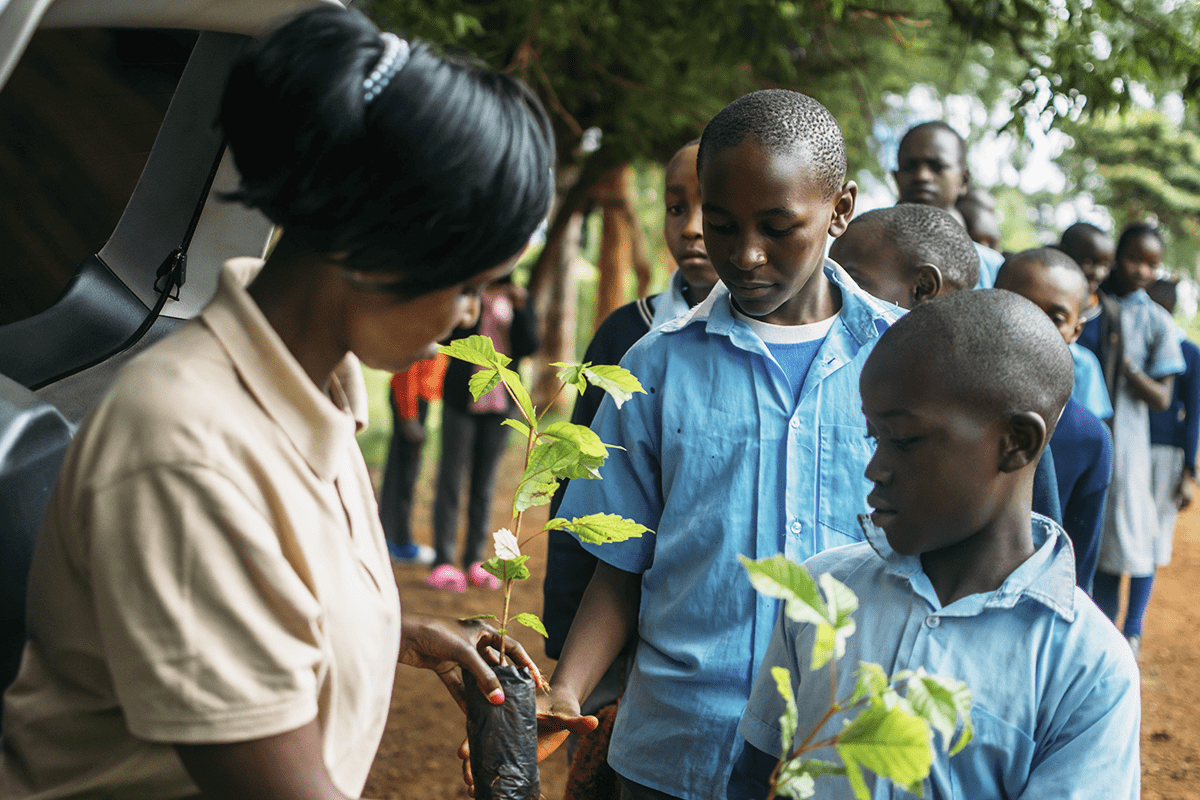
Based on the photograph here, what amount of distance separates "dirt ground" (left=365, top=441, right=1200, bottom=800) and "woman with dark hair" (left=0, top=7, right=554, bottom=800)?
230 cm

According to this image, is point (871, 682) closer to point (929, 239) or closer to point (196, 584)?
point (196, 584)

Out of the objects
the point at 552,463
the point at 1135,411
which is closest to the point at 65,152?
the point at 552,463

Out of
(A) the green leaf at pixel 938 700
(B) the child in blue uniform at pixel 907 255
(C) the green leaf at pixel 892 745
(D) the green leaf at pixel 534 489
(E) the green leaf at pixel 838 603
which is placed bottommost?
(D) the green leaf at pixel 534 489

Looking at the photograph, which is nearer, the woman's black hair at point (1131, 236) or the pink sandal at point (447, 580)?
the woman's black hair at point (1131, 236)

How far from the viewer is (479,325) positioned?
691cm

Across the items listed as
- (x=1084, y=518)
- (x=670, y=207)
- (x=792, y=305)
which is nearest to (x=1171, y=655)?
(x=1084, y=518)

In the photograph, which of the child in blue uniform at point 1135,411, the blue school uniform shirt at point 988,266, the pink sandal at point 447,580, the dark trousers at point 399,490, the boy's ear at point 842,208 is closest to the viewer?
the boy's ear at point 842,208

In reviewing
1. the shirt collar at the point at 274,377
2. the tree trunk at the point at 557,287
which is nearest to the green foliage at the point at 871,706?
the shirt collar at the point at 274,377

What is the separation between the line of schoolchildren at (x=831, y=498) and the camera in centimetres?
149

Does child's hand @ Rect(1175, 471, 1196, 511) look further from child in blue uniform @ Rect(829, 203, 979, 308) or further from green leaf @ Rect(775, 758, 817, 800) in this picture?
green leaf @ Rect(775, 758, 817, 800)

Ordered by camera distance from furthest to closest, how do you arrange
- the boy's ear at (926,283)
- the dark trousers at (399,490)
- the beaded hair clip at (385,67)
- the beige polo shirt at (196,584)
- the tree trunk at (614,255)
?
1. the tree trunk at (614,255)
2. the dark trousers at (399,490)
3. the boy's ear at (926,283)
4. the beaded hair clip at (385,67)
5. the beige polo shirt at (196,584)

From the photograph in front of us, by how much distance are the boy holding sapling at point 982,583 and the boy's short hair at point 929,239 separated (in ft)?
4.07

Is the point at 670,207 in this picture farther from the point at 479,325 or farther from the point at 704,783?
the point at 479,325

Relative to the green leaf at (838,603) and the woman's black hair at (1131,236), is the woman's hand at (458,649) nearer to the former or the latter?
the green leaf at (838,603)
